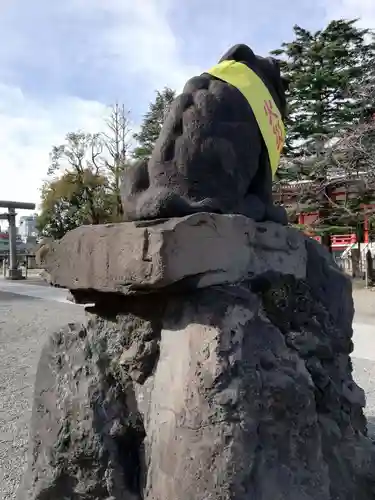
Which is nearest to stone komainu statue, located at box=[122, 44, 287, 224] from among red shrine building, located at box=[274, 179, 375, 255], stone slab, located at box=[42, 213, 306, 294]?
stone slab, located at box=[42, 213, 306, 294]

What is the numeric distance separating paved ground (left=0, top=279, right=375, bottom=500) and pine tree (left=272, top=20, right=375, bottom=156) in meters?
4.81

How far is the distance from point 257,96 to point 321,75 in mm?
12004

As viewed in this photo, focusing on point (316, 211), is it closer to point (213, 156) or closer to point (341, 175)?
point (341, 175)

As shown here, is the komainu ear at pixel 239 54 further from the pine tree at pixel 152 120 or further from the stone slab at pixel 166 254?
the pine tree at pixel 152 120

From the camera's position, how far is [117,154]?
17.2m

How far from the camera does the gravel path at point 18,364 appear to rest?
8.46 feet

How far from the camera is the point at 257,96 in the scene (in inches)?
73.0

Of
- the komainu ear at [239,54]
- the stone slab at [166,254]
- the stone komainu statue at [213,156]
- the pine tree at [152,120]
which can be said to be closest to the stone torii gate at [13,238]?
the pine tree at [152,120]

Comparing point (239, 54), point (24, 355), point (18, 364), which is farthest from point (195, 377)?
point (24, 355)

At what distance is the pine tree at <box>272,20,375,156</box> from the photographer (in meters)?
12.6

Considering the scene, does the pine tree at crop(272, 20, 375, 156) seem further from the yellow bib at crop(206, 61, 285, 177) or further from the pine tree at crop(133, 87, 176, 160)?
the yellow bib at crop(206, 61, 285, 177)

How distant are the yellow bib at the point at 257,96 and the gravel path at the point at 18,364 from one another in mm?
1148

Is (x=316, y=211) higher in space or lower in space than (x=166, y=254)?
higher

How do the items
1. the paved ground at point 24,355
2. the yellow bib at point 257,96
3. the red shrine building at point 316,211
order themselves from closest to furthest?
the yellow bib at point 257,96
the paved ground at point 24,355
the red shrine building at point 316,211
